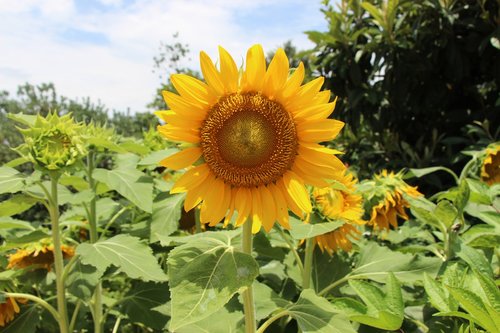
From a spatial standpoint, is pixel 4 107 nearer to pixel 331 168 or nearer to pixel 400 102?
pixel 400 102

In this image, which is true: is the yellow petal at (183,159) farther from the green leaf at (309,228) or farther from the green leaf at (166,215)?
the green leaf at (166,215)

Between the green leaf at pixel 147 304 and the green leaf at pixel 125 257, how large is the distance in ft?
0.71

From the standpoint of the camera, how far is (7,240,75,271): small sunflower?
1.65 meters

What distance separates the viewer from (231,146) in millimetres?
1102

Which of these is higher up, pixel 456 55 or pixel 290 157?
pixel 456 55

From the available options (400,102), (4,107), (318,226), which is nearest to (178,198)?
(318,226)

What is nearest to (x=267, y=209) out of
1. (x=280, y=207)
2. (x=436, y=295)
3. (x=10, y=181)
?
(x=280, y=207)

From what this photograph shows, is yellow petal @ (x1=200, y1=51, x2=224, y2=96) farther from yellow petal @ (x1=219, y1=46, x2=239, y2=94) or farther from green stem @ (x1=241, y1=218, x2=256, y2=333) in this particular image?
green stem @ (x1=241, y1=218, x2=256, y2=333)

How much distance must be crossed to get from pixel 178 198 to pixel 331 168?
0.74 metres

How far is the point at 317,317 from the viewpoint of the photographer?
1.00 metres

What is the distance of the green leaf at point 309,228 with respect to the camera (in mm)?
1234

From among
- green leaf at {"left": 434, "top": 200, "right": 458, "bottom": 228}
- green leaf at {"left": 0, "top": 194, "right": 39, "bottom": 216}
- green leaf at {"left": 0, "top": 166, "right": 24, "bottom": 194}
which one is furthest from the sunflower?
green leaf at {"left": 434, "top": 200, "right": 458, "bottom": 228}

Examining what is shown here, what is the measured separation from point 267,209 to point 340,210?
47cm

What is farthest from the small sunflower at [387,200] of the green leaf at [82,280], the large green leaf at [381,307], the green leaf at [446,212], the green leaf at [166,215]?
→ the green leaf at [82,280]
